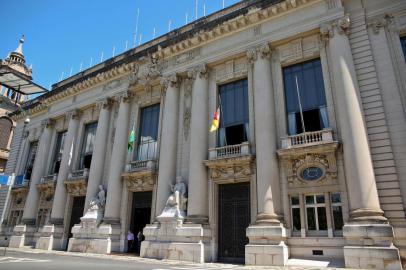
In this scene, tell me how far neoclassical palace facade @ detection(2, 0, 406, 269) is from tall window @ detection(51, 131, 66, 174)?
2.40 m

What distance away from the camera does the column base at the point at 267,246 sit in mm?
14016

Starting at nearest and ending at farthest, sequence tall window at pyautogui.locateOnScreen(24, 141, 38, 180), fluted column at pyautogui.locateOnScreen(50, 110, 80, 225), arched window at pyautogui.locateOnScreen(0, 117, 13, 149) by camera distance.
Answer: fluted column at pyautogui.locateOnScreen(50, 110, 80, 225), tall window at pyautogui.locateOnScreen(24, 141, 38, 180), arched window at pyautogui.locateOnScreen(0, 117, 13, 149)

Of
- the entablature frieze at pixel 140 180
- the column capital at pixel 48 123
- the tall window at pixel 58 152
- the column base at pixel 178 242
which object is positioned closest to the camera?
the column base at pixel 178 242

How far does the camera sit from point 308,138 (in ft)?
52.4

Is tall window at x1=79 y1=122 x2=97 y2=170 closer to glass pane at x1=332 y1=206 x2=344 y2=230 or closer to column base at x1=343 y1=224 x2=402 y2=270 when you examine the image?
glass pane at x1=332 y1=206 x2=344 y2=230

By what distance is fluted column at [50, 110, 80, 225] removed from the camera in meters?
24.8

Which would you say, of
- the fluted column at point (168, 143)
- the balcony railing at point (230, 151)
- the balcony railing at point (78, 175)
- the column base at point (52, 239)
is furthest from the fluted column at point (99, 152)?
the balcony railing at point (230, 151)

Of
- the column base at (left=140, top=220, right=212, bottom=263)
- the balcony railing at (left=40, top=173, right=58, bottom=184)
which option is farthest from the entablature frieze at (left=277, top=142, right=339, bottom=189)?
the balcony railing at (left=40, top=173, right=58, bottom=184)

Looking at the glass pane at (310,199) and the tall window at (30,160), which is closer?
the glass pane at (310,199)

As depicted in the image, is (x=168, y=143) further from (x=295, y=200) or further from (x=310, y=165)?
(x=310, y=165)

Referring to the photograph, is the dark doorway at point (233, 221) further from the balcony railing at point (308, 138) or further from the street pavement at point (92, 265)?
the balcony railing at point (308, 138)

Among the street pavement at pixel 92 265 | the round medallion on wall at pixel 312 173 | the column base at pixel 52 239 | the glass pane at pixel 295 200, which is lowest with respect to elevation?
the street pavement at pixel 92 265

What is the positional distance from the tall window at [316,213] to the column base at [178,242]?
220 inches

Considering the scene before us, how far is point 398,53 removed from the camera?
15.2m
